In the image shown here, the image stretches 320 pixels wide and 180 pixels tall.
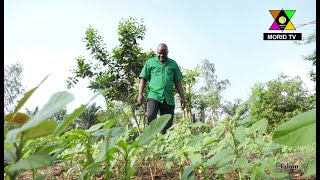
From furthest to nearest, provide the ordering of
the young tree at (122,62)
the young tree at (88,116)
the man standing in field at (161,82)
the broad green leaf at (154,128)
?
the young tree at (122,62), the man standing in field at (161,82), the young tree at (88,116), the broad green leaf at (154,128)

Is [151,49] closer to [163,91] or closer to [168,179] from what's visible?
[163,91]

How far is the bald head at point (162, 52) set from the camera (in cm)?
494

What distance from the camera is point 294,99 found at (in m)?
31.8

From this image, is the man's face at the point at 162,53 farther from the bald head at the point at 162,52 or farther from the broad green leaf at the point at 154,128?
the broad green leaf at the point at 154,128

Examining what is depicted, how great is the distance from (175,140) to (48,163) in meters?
2.00

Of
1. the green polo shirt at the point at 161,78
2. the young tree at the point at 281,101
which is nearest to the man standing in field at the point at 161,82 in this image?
the green polo shirt at the point at 161,78

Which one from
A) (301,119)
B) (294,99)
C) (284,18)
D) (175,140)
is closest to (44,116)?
(301,119)

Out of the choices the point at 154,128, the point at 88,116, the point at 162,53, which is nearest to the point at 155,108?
the point at 162,53

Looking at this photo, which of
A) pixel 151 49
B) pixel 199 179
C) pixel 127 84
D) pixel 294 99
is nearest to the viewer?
pixel 199 179

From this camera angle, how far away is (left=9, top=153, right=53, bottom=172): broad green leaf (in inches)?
17.9

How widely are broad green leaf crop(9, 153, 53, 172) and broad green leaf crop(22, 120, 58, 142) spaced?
0.10 ft

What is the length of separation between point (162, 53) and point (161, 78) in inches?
12.9

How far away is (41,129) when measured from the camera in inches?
18.4

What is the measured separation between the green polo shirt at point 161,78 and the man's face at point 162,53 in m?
0.05
